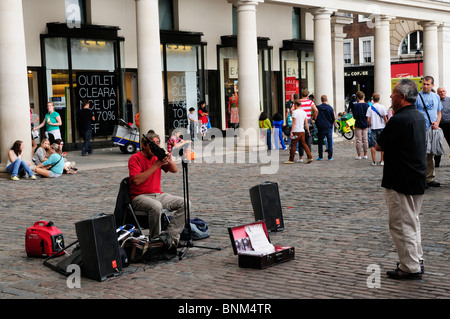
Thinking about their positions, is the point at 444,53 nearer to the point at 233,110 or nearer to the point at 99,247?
the point at 233,110

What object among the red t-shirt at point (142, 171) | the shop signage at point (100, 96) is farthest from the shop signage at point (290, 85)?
the red t-shirt at point (142, 171)

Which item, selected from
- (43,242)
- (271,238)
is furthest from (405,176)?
(43,242)

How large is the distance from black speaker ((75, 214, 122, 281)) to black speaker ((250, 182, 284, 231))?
2435mm

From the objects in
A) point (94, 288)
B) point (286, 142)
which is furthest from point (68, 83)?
point (94, 288)

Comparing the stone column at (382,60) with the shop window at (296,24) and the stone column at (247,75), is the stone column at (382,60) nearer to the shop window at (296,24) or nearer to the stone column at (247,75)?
the shop window at (296,24)

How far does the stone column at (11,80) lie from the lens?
15883 millimetres

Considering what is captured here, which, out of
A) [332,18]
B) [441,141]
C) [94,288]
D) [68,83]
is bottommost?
[94,288]

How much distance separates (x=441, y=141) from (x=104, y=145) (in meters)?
13.9

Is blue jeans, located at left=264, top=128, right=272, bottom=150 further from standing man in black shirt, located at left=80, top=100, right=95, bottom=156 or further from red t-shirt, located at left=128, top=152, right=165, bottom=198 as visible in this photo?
red t-shirt, located at left=128, top=152, right=165, bottom=198

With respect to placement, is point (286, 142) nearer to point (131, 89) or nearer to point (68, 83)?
point (131, 89)

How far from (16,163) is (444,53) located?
2292 centimetres

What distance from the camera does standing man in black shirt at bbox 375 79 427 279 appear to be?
6.24 metres

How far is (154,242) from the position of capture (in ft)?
25.2

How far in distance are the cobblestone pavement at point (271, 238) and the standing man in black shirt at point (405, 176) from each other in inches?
10.3
